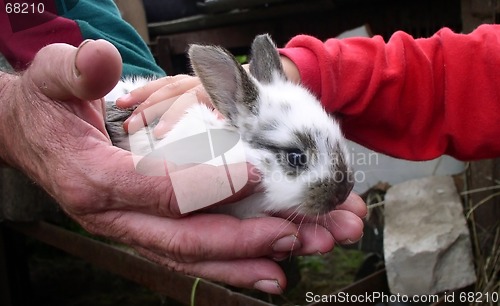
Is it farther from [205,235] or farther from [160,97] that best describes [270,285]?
[160,97]

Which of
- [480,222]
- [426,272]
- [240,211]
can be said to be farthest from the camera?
[480,222]

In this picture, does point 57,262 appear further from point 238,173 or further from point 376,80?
point 238,173

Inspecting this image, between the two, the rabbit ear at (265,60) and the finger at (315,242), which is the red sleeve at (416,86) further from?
the finger at (315,242)

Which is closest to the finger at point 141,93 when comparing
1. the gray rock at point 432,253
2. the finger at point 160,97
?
the finger at point 160,97

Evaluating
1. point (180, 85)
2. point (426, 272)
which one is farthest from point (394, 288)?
point (180, 85)

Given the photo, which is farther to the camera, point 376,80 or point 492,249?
point 492,249
